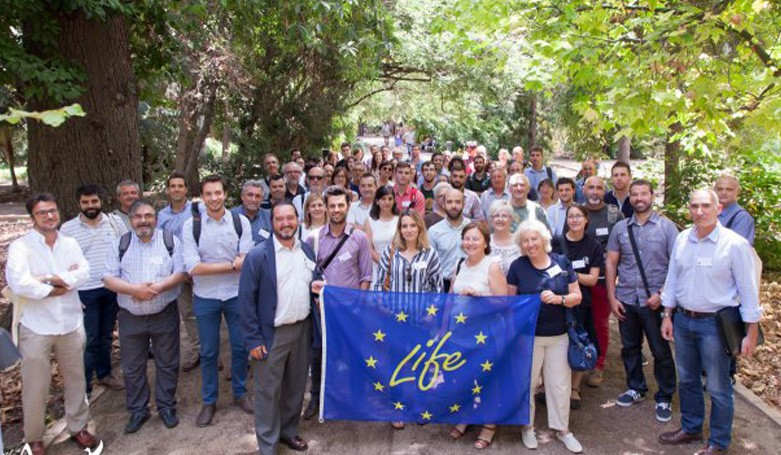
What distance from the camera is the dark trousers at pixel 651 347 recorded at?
5.04 meters

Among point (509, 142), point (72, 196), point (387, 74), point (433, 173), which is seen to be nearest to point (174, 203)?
point (72, 196)

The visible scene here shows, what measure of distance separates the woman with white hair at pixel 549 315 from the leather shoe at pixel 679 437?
2.34 feet

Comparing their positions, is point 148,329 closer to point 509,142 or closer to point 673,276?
point 673,276

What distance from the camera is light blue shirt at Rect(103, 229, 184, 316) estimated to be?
4.80 m

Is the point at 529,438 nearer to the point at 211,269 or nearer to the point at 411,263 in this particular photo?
the point at 411,263

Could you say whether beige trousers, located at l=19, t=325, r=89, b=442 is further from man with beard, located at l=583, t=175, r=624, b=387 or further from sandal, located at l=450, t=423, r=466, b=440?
man with beard, located at l=583, t=175, r=624, b=387

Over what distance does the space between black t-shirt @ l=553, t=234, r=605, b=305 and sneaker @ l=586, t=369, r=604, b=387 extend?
904 mm

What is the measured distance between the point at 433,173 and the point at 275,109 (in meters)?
9.63

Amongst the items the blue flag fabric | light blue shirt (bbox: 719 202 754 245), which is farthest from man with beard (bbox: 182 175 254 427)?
light blue shirt (bbox: 719 202 754 245)

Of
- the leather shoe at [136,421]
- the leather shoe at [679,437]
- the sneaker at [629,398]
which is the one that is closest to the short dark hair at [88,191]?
the leather shoe at [136,421]

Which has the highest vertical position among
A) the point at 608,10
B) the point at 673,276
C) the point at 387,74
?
the point at 387,74

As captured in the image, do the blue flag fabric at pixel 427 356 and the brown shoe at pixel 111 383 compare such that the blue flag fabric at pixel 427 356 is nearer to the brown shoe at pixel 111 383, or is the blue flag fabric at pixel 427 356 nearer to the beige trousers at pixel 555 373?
the beige trousers at pixel 555 373

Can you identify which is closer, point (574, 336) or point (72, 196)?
point (574, 336)

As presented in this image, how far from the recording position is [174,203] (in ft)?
19.9
